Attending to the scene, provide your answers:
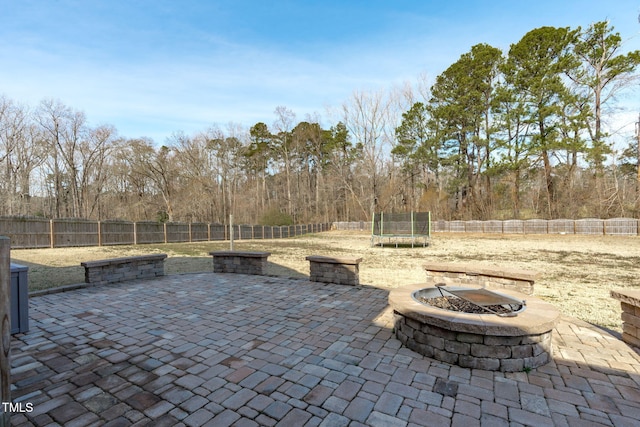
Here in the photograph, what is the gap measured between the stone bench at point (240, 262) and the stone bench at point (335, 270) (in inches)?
47.6

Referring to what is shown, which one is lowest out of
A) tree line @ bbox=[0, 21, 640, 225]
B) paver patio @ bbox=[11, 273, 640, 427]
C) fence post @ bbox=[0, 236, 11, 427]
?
paver patio @ bbox=[11, 273, 640, 427]

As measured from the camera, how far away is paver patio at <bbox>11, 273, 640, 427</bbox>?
72.8 inches

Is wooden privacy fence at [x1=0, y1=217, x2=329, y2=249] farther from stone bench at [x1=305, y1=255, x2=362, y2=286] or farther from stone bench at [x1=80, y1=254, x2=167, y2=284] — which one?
stone bench at [x1=305, y1=255, x2=362, y2=286]

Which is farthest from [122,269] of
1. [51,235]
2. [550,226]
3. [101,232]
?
[550,226]

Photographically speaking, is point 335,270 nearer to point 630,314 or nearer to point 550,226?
point 630,314

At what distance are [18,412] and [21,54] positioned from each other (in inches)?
317

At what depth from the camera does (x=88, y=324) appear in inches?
134

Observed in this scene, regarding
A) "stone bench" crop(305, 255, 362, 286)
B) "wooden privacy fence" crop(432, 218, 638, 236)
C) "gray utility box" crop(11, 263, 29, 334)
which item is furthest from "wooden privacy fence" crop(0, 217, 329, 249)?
"wooden privacy fence" crop(432, 218, 638, 236)

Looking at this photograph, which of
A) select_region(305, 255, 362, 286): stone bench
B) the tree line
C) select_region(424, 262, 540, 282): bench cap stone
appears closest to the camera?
select_region(424, 262, 540, 282): bench cap stone

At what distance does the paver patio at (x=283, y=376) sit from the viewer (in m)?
1.85

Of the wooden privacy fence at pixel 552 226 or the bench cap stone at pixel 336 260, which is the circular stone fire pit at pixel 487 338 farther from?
the wooden privacy fence at pixel 552 226

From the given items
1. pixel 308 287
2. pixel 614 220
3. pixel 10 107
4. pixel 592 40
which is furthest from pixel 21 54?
pixel 592 40

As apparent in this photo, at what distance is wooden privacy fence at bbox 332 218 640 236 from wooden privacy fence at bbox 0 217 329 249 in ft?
48.1

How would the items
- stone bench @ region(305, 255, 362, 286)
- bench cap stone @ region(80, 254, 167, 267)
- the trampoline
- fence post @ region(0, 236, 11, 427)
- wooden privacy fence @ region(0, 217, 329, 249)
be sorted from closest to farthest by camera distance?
fence post @ region(0, 236, 11, 427), bench cap stone @ region(80, 254, 167, 267), stone bench @ region(305, 255, 362, 286), wooden privacy fence @ region(0, 217, 329, 249), the trampoline
